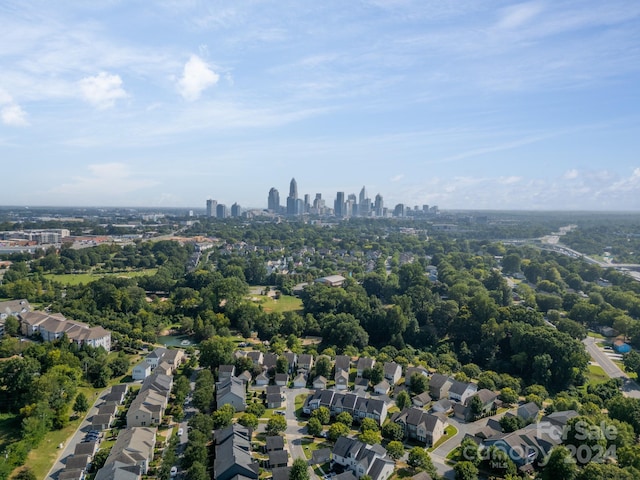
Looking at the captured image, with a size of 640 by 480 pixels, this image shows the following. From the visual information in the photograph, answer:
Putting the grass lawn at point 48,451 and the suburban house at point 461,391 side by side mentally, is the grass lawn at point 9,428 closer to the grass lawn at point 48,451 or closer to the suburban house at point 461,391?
the grass lawn at point 48,451

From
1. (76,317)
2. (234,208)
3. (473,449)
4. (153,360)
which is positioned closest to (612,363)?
(473,449)

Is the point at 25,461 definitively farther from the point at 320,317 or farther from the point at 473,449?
the point at 320,317

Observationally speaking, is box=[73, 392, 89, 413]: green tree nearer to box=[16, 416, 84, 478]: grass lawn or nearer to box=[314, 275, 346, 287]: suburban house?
box=[16, 416, 84, 478]: grass lawn

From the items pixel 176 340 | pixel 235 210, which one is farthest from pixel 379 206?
pixel 176 340

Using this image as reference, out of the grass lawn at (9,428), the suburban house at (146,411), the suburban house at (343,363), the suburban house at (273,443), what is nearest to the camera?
the suburban house at (273,443)

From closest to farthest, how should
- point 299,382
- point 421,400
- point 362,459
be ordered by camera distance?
point 362,459
point 421,400
point 299,382

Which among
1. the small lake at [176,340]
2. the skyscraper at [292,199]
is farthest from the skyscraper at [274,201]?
the small lake at [176,340]

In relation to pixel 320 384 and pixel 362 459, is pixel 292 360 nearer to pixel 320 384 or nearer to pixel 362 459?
pixel 320 384

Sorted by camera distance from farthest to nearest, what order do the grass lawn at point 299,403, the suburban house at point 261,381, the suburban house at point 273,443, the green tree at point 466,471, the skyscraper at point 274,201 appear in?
the skyscraper at point 274,201
the suburban house at point 261,381
the grass lawn at point 299,403
the suburban house at point 273,443
the green tree at point 466,471
